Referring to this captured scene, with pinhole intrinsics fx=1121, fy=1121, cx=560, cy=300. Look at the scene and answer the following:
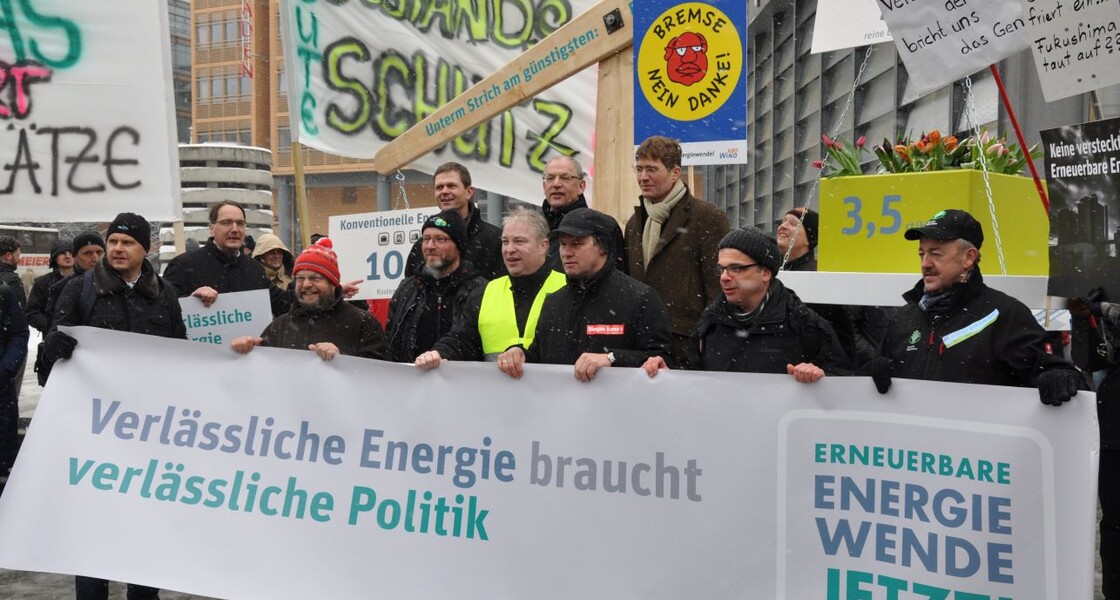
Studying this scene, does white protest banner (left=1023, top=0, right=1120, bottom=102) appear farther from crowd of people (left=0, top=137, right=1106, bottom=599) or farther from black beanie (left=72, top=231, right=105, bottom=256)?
black beanie (left=72, top=231, right=105, bottom=256)

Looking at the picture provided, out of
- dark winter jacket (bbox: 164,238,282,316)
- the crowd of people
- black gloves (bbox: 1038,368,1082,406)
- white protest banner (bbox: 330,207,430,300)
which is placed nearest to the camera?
black gloves (bbox: 1038,368,1082,406)

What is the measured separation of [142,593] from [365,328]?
1.49 meters

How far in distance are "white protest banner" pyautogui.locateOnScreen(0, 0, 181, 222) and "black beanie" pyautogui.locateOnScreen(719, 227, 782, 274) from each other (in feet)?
11.0

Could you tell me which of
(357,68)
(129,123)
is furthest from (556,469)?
(357,68)

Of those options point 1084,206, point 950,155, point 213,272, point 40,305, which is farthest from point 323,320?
point 40,305

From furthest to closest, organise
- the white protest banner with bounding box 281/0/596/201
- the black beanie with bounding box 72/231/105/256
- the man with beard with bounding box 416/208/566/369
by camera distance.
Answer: the white protest banner with bounding box 281/0/596/201
the black beanie with bounding box 72/231/105/256
the man with beard with bounding box 416/208/566/369

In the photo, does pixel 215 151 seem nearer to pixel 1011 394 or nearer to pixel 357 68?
pixel 357 68

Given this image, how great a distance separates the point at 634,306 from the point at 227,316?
2.61 meters

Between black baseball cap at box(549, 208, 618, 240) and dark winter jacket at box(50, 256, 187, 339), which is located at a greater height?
black baseball cap at box(549, 208, 618, 240)

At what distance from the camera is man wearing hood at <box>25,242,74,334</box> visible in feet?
27.4

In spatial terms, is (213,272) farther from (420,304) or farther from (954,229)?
(954,229)

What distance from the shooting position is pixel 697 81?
5918mm

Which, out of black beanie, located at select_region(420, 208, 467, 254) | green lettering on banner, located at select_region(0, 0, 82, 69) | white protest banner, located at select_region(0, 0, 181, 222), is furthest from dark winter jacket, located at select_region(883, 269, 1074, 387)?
green lettering on banner, located at select_region(0, 0, 82, 69)

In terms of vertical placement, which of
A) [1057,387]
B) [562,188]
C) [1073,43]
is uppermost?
[1073,43]
